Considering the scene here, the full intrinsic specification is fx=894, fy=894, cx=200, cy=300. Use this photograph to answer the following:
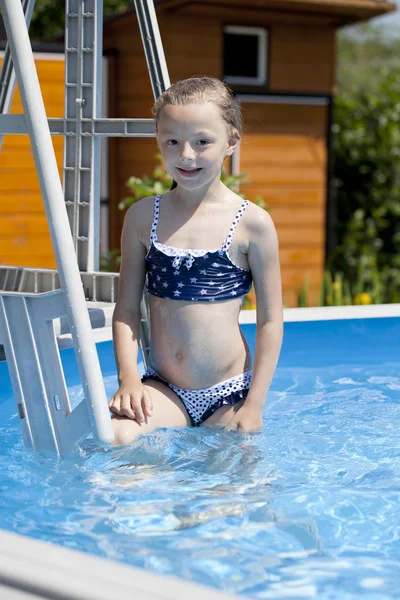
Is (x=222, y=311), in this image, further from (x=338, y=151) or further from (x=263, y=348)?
(x=338, y=151)

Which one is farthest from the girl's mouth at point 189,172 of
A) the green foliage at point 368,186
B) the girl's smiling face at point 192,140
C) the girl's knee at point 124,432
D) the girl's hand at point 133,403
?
the green foliage at point 368,186

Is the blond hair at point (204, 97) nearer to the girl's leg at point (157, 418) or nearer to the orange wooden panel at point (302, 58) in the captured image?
the girl's leg at point (157, 418)

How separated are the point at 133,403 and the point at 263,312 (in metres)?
0.57

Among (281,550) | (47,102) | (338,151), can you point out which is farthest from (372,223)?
(281,550)

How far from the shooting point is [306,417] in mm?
3791

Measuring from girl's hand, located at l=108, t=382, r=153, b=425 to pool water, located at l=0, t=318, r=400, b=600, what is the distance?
0.33 feet

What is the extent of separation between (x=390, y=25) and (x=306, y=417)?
45608 mm

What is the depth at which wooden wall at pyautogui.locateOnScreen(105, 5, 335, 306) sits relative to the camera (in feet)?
28.2

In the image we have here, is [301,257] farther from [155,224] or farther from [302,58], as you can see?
[155,224]

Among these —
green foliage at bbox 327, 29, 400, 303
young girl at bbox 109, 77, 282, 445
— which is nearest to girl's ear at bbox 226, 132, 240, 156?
young girl at bbox 109, 77, 282, 445

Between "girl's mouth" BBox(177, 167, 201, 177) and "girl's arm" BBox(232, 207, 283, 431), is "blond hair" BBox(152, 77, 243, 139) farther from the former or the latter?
"girl's arm" BBox(232, 207, 283, 431)

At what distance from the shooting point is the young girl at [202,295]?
3010 millimetres

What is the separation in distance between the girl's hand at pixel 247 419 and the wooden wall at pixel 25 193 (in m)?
5.67

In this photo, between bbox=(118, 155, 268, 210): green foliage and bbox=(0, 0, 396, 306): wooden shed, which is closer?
bbox=(118, 155, 268, 210): green foliage
